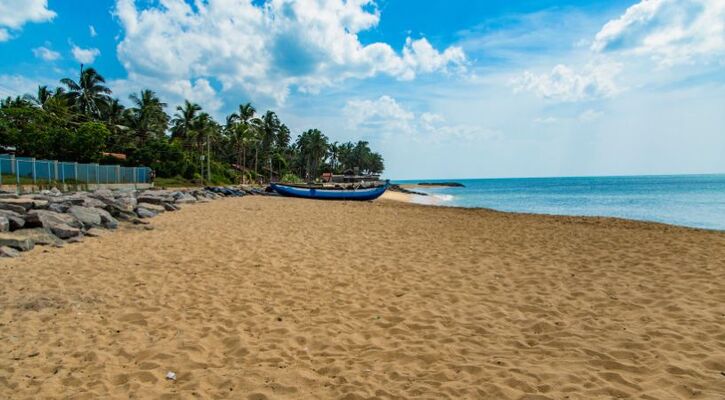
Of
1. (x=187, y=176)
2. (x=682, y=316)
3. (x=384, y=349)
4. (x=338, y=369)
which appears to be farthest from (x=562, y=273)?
(x=187, y=176)

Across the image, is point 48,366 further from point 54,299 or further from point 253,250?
point 253,250

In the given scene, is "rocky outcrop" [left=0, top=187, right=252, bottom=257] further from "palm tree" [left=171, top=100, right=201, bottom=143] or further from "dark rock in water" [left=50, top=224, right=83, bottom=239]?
"palm tree" [left=171, top=100, right=201, bottom=143]

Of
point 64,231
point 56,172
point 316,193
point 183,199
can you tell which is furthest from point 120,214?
point 316,193

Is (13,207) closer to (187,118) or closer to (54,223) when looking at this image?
(54,223)

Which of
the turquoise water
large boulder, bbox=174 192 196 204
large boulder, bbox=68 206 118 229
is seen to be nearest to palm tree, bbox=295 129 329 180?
the turquoise water

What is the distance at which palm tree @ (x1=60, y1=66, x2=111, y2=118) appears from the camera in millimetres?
46103

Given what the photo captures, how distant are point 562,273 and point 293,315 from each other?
17.0ft

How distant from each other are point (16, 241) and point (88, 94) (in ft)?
156

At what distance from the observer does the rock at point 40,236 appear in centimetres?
853

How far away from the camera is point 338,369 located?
A: 390 centimetres

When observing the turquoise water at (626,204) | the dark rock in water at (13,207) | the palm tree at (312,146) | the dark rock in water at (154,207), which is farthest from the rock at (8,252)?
the palm tree at (312,146)

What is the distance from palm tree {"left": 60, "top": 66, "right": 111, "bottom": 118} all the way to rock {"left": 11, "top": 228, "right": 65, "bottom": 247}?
44.6m

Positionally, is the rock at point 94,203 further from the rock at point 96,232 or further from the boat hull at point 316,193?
the boat hull at point 316,193

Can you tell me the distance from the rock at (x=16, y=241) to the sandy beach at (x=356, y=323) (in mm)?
390
